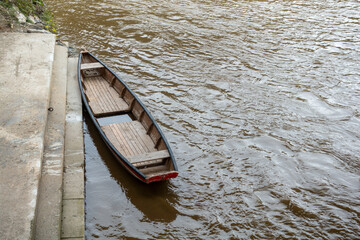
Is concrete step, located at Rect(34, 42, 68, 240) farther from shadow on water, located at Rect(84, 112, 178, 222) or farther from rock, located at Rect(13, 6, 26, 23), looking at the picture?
rock, located at Rect(13, 6, 26, 23)

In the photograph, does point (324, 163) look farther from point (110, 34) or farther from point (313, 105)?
point (110, 34)

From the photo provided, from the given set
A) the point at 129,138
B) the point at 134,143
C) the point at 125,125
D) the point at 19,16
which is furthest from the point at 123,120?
the point at 19,16

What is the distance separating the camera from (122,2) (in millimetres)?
18203

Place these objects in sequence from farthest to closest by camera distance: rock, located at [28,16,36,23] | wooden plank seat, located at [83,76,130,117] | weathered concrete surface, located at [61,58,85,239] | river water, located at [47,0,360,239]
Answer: rock, located at [28,16,36,23] → wooden plank seat, located at [83,76,130,117] → river water, located at [47,0,360,239] → weathered concrete surface, located at [61,58,85,239]

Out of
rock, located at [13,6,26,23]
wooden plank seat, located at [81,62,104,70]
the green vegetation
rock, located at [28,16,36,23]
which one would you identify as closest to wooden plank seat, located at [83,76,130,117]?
wooden plank seat, located at [81,62,104,70]

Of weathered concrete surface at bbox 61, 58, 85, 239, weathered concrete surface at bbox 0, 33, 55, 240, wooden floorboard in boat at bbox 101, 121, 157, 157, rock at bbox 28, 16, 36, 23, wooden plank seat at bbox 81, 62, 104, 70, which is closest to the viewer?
weathered concrete surface at bbox 0, 33, 55, 240

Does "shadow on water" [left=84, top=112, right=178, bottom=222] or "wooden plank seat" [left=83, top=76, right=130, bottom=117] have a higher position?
"wooden plank seat" [left=83, top=76, right=130, bottom=117]

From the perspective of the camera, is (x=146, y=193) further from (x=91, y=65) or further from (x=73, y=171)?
(x=91, y=65)

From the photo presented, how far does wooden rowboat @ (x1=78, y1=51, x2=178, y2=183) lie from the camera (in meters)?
7.01

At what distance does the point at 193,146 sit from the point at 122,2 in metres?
12.2

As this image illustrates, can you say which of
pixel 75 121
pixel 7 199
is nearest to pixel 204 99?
pixel 75 121

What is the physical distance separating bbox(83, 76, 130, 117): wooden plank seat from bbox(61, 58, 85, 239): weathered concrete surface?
13.6 inches

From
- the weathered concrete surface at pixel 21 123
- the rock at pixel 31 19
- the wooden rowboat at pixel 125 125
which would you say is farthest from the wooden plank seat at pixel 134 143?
the rock at pixel 31 19

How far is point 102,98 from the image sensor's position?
9.73 m
